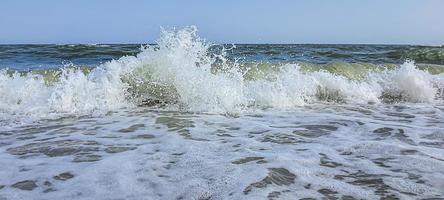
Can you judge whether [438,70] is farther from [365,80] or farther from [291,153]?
[291,153]

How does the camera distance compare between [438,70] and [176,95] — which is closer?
[176,95]

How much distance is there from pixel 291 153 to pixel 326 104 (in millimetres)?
3871

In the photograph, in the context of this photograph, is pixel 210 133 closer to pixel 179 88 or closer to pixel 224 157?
pixel 224 157

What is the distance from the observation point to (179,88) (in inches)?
295

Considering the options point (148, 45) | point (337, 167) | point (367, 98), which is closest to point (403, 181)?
point (337, 167)

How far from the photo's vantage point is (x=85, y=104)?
677cm

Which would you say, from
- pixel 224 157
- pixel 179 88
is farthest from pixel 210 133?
pixel 179 88

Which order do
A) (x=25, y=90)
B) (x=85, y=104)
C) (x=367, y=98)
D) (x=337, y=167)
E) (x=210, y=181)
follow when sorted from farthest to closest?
(x=367, y=98) < (x=25, y=90) < (x=85, y=104) < (x=337, y=167) < (x=210, y=181)

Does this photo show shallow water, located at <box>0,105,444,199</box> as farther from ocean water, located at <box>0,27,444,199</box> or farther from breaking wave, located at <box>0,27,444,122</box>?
breaking wave, located at <box>0,27,444,122</box>

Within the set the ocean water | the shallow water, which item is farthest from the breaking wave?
the shallow water

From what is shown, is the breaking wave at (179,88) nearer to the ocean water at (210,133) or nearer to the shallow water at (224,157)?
the ocean water at (210,133)

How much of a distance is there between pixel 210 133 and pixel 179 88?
2.56 meters

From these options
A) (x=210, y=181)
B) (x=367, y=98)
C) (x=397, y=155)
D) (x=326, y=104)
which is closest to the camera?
(x=210, y=181)

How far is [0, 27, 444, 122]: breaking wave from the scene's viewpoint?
6784mm
